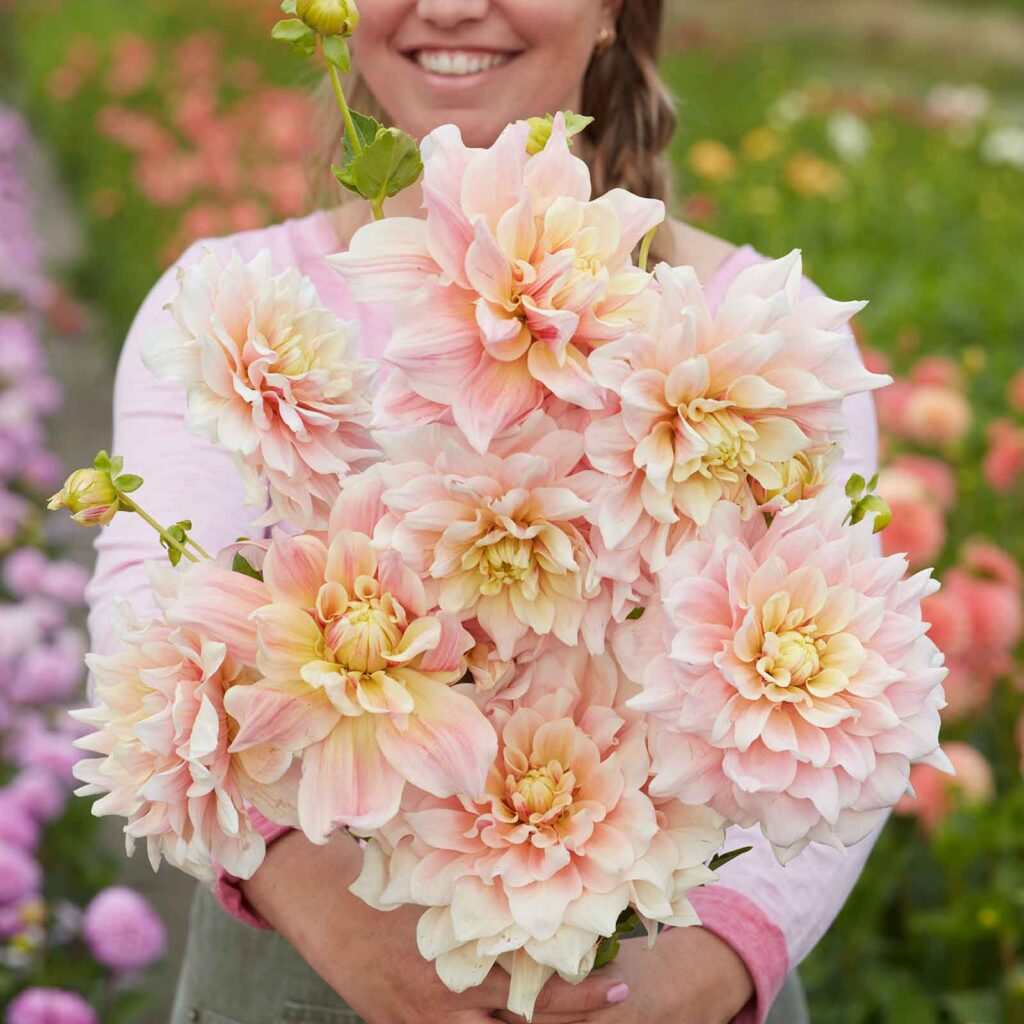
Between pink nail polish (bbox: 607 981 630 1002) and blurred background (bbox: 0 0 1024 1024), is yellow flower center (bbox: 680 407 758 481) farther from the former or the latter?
blurred background (bbox: 0 0 1024 1024)

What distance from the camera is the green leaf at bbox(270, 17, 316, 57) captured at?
79 centimetres

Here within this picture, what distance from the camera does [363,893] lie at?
787 millimetres

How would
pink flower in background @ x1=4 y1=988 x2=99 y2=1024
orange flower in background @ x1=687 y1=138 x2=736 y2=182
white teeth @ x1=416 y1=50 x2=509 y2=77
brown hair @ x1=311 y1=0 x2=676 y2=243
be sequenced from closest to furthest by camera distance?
white teeth @ x1=416 y1=50 x2=509 y2=77 < brown hair @ x1=311 y1=0 x2=676 y2=243 < pink flower in background @ x1=4 y1=988 x2=99 y2=1024 < orange flower in background @ x1=687 y1=138 x2=736 y2=182

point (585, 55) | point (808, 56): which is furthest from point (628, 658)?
point (808, 56)

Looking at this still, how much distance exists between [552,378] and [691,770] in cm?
20

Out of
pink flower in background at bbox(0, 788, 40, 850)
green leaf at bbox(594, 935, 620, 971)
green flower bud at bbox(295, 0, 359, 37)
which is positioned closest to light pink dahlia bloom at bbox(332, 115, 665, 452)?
green flower bud at bbox(295, 0, 359, 37)

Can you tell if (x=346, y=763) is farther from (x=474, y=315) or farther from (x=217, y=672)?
(x=474, y=315)

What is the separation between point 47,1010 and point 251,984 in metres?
0.71

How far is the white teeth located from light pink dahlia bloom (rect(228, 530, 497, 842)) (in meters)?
0.63

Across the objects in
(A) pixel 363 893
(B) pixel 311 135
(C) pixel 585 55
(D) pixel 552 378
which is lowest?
(B) pixel 311 135

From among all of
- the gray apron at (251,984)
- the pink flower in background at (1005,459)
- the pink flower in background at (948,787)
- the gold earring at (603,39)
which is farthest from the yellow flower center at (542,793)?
the pink flower in background at (1005,459)

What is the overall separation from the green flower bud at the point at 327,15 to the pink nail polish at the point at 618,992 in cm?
61

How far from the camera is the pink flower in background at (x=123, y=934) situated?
2004mm

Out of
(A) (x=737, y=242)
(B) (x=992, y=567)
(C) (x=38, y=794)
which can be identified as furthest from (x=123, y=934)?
(A) (x=737, y=242)
